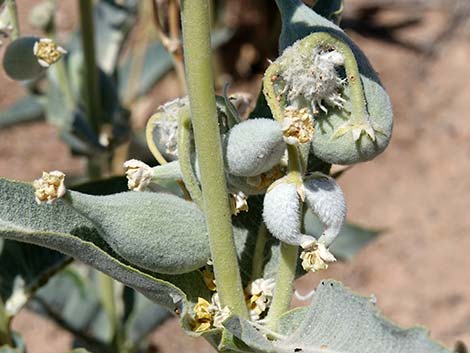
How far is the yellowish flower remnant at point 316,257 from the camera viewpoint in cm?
109

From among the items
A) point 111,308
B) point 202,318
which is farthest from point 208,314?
point 111,308

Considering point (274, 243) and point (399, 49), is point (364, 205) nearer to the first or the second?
point (399, 49)

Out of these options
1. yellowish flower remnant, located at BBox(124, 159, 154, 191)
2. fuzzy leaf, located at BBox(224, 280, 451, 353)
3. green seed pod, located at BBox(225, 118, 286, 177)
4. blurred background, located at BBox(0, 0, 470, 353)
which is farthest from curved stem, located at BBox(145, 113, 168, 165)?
blurred background, located at BBox(0, 0, 470, 353)

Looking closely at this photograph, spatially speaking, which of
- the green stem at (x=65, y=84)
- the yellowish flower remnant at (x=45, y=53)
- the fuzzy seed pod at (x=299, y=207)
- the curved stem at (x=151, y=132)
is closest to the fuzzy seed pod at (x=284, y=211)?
the fuzzy seed pod at (x=299, y=207)

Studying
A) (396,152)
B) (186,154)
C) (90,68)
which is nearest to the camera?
(186,154)

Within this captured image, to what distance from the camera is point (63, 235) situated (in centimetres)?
106

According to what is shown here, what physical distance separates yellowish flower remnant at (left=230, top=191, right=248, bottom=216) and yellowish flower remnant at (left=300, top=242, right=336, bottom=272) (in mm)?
116

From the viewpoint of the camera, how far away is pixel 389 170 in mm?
3922

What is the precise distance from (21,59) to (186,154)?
448 millimetres

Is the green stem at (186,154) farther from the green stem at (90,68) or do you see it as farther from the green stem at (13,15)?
the green stem at (90,68)

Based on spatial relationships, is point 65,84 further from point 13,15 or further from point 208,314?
point 208,314

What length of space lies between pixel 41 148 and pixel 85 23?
227 cm

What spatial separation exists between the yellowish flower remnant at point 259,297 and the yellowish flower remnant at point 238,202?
119 millimetres

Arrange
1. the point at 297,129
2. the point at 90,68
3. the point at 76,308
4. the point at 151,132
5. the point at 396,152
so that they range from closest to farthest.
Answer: the point at 297,129, the point at 151,132, the point at 90,68, the point at 76,308, the point at 396,152
